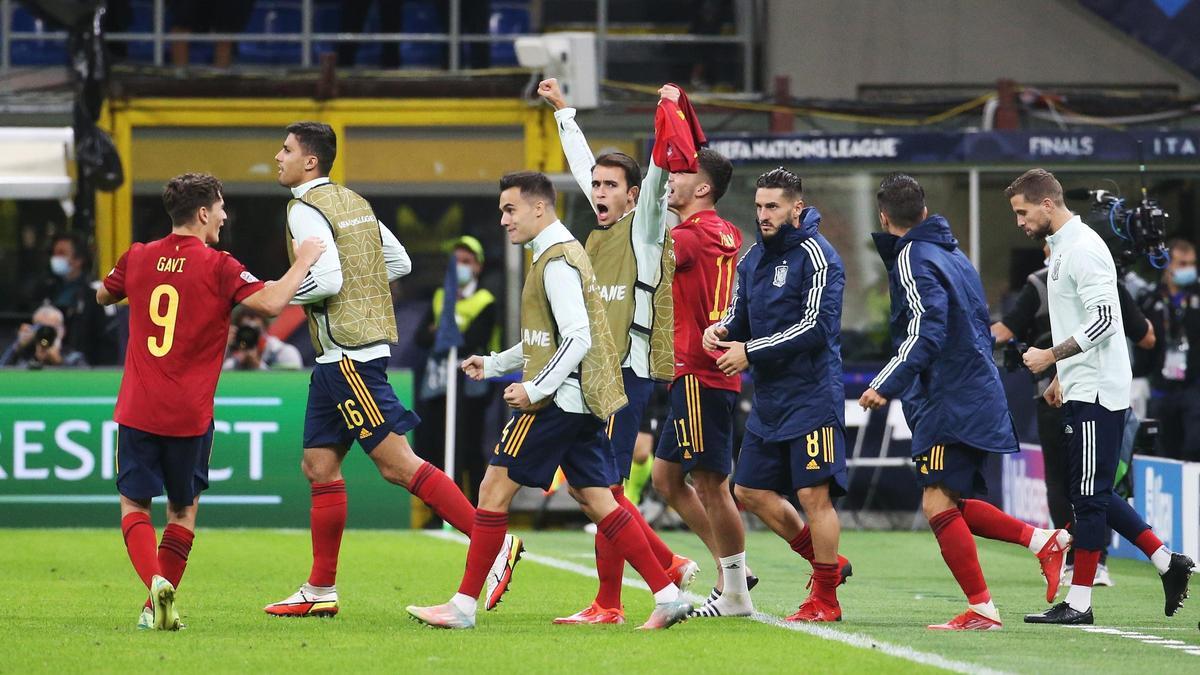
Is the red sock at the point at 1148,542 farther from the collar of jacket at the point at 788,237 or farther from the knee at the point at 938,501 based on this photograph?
the collar of jacket at the point at 788,237

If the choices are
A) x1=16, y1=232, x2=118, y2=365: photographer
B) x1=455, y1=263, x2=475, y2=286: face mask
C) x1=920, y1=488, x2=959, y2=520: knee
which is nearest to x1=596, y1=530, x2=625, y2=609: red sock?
x1=920, y1=488, x2=959, y2=520: knee

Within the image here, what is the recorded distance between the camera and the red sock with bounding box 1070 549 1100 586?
29.3 feet

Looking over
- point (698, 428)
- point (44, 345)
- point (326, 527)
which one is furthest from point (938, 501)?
point (44, 345)

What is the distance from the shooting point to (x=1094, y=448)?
896 cm

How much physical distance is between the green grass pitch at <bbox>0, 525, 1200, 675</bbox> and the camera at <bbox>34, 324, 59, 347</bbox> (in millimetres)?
2993

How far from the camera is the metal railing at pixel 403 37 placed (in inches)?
845

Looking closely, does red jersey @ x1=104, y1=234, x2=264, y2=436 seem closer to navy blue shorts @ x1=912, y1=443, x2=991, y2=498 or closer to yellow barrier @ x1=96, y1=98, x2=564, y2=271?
navy blue shorts @ x1=912, y1=443, x2=991, y2=498

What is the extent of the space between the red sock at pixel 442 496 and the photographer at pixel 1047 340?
13.6 ft

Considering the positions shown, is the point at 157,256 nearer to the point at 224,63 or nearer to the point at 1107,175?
the point at 1107,175

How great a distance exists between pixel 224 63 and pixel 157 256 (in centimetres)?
1373

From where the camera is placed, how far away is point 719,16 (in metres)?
22.1

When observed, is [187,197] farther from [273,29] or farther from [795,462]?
[273,29]

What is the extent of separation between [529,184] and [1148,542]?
3.48 metres

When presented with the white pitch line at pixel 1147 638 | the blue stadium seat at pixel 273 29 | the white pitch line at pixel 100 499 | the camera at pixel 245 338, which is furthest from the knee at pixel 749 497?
the blue stadium seat at pixel 273 29
